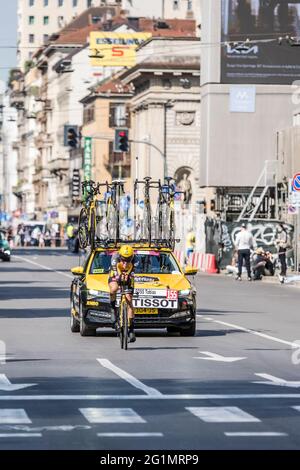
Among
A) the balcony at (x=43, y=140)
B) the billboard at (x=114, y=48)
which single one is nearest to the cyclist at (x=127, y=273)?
the billboard at (x=114, y=48)

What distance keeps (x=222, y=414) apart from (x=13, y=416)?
1.74 metres

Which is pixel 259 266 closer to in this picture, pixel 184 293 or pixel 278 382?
pixel 184 293

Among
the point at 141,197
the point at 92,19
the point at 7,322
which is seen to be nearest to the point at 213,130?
the point at 141,197

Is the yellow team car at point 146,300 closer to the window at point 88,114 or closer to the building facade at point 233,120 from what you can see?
the building facade at point 233,120

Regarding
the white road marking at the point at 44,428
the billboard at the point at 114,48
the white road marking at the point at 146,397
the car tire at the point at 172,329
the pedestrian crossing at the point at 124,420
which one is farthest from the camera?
the billboard at the point at 114,48

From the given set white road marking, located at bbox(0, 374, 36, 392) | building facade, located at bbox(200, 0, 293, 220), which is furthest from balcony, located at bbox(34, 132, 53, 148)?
white road marking, located at bbox(0, 374, 36, 392)

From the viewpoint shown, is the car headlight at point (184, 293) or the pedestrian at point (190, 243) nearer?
the car headlight at point (184, 293)

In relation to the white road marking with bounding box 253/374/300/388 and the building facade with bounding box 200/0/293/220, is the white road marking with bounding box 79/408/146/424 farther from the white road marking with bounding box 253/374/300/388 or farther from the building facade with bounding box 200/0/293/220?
the building facade with bounding box 200/0/293/220

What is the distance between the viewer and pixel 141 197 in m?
112

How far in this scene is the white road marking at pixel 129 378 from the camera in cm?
1711

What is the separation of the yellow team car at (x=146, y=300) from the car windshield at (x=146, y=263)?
0.02m

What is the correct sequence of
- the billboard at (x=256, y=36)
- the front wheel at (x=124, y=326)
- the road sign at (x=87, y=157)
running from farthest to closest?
the road sign at (x=87, y=157) → the billboard at (x=256, y=36) → the front wheel at (x=124, y=326)

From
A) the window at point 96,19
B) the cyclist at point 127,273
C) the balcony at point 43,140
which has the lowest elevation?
the cyclist at point 127,273

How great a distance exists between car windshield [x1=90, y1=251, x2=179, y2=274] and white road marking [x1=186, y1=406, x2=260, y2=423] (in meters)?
11.6
